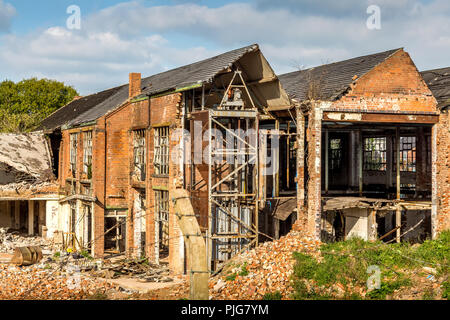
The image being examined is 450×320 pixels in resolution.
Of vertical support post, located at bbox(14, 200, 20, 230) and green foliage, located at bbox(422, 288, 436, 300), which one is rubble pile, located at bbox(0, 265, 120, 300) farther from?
vertical support post, located at bbox(14, 200, 20, 230)

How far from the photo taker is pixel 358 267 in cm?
1572

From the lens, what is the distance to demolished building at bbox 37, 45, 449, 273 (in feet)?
60.8

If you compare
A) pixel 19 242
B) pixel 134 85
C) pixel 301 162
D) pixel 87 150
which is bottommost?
pixel 19 242

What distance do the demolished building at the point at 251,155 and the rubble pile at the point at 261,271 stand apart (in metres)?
0.83

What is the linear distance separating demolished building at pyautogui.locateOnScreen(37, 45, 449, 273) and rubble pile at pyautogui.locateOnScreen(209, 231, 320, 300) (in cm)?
83

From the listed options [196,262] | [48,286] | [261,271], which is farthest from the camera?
[48,286]

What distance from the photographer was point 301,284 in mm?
15102

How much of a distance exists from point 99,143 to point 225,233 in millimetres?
9262

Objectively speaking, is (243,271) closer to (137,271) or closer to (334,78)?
(137,271)

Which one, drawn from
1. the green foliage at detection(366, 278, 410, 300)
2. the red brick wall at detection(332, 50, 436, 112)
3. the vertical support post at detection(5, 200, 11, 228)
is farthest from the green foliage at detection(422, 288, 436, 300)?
the vertical support post at detection(5, 200, 11, 228)

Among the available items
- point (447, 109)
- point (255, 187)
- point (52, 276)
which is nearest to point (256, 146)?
point (255, 187)

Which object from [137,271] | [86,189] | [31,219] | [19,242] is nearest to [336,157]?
[137,271]

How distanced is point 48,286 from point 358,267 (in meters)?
9.52
